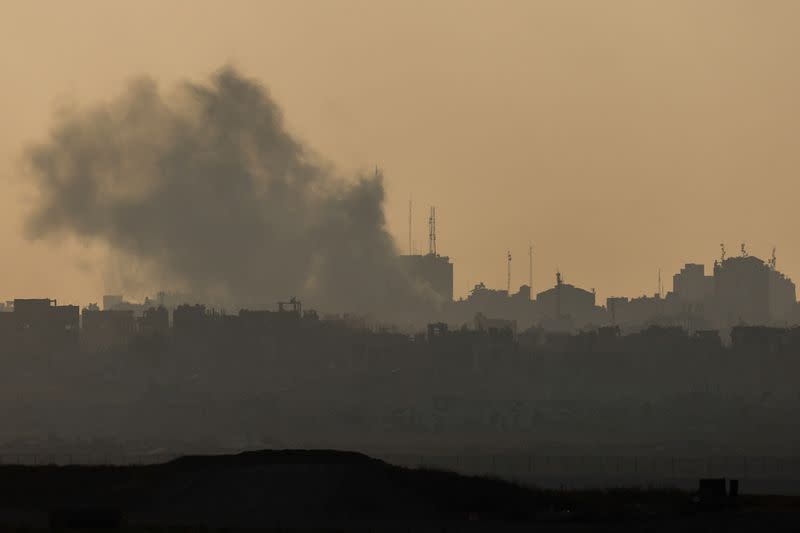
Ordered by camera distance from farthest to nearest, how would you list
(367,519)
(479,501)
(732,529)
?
1. (479,501)
2. (367,519)
3. (732,529)

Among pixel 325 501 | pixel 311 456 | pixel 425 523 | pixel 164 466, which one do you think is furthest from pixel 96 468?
pixel 425 523

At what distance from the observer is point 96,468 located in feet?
600

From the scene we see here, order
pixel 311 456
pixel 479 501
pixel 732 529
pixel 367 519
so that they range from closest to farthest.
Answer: pixel 732 529
pixel 367 519
pixel 479 501
pixel 311 456

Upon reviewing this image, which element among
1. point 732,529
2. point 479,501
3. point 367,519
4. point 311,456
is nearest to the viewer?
point 732,529

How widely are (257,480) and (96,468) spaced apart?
2628cm

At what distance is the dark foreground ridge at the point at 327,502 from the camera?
142875 mm

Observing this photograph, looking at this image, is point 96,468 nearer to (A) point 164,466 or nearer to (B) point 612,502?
(A) point 164,466

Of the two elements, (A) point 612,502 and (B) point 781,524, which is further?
(A) point 612,502

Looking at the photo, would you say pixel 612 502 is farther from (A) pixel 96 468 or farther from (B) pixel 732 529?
(A) pixel 96 468

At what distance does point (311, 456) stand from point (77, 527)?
43965mm

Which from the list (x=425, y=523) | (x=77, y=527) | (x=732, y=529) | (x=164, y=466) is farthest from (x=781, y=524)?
(x=164, y=466)

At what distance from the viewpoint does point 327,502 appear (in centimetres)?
15588

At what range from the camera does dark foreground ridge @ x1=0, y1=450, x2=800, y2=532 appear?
469 ft

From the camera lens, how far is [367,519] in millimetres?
150000
